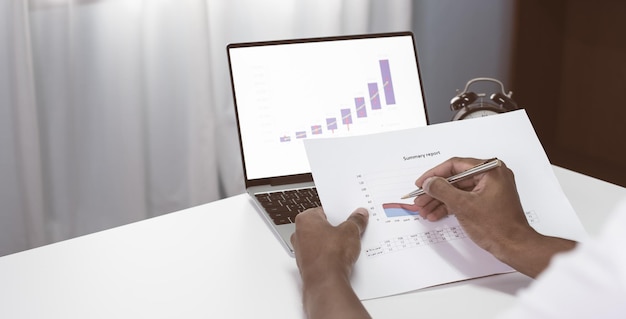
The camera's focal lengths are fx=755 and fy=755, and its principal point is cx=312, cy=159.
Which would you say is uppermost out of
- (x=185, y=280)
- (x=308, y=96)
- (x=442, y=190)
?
(x=308, y=96)

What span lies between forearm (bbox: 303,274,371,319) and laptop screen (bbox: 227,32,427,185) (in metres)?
0.49

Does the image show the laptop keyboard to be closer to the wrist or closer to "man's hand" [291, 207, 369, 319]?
"man's hand" [291, 207, 369, 319]

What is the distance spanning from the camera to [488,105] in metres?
1.64

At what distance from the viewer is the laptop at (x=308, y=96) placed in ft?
4.44

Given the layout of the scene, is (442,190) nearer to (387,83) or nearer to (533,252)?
(533,252)

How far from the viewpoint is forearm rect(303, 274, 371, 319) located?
0.79m

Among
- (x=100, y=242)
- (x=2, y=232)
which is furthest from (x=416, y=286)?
(x=2, y=232)

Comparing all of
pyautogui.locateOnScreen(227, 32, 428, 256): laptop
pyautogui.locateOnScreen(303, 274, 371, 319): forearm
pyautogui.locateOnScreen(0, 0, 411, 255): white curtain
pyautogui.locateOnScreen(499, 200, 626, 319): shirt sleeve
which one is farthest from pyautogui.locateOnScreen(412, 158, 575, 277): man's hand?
pyautogui.locateOnScreen(0, 0, 411, 255): white curtain

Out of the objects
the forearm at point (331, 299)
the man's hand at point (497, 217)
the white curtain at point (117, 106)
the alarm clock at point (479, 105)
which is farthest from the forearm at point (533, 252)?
the white curtain at point (117, 106)

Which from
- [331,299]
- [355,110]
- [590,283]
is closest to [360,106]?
[355,110]

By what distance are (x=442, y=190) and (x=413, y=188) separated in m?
0.07

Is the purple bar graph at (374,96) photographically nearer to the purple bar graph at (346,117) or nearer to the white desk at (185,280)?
the purple bar graph at (346,117)

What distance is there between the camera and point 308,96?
54.4 inches

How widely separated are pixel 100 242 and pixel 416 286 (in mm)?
477
